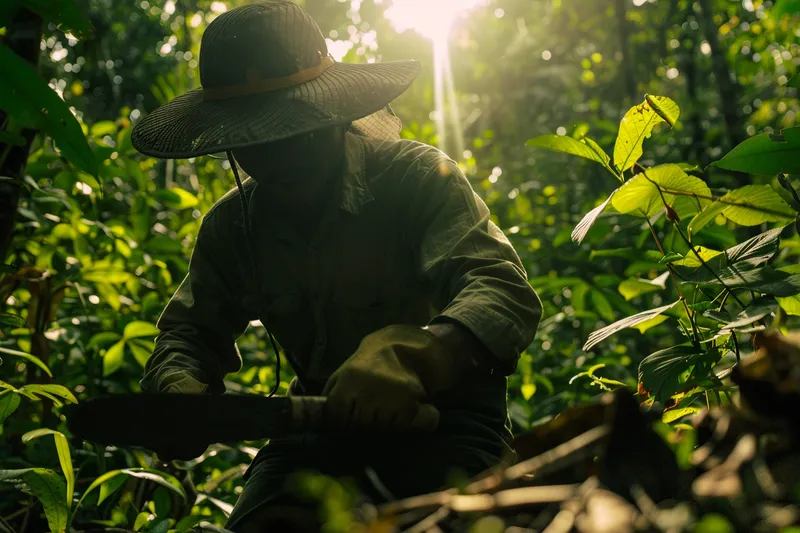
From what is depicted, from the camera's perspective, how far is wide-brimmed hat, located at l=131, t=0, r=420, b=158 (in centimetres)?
167

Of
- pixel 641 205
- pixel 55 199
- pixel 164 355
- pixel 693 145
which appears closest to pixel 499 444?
pixel 641 205

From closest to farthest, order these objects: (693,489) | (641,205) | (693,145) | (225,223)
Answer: (693,489), (641,205), (225,223), (693,145)

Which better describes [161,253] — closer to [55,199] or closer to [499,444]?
[55,199]

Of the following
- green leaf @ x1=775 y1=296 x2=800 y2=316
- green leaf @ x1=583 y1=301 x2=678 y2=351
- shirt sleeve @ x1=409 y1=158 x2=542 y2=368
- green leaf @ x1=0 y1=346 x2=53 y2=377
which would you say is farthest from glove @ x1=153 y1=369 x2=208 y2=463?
green leaf @ x1=775 y1=296 x2=800 y2=316

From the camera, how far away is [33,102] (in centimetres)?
112

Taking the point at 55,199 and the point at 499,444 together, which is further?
the point at 55,199

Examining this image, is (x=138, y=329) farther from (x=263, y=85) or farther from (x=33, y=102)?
(x=33, y=102)

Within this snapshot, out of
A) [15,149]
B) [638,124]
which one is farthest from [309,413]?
[15,149]

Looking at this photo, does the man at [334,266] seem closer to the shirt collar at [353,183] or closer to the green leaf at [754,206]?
the shirt collar at [353,183]

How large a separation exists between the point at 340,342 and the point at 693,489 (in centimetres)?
129

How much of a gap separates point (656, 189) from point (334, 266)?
795 millimetres

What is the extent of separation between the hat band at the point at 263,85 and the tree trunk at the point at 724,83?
301cm

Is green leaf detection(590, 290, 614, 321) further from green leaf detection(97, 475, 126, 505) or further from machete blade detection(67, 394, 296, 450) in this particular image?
machete blade detection(67, 394, 296, 450)

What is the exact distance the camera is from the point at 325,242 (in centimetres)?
193
